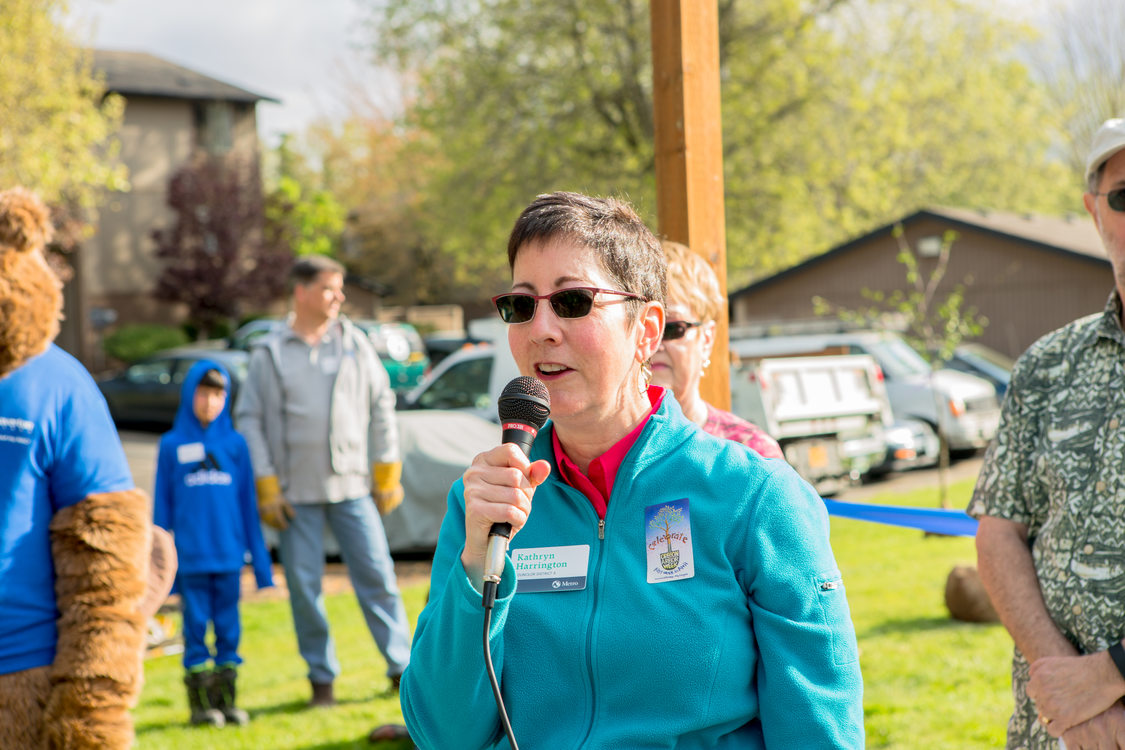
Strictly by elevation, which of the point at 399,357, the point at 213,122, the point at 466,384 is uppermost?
the point at 213,122

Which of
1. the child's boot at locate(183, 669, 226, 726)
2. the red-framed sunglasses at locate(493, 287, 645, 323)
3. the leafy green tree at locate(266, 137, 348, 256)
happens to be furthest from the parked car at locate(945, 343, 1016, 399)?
the leafy green tree at locate(266, 137, 348, 256)

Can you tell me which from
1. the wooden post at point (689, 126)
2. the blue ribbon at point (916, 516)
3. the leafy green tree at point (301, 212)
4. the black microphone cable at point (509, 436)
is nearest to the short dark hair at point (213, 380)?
the wooden post at point (689, 126)

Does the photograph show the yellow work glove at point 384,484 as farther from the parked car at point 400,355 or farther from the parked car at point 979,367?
the parked car at point 400,355

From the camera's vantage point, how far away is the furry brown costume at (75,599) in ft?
9.56

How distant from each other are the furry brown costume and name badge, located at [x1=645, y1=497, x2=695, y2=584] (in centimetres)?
177

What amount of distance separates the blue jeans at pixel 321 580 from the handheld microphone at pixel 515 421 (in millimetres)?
4602

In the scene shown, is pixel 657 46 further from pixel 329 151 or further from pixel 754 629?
pixel 329 151

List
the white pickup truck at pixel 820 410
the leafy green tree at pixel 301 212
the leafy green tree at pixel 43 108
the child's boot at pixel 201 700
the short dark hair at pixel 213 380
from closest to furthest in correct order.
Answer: the child's boot at pixel 201 700, the short dark hair at pixel 213 380, the white pickup truck at pixel 820 410, the leafy green tree at pixel 43 108, the leafy green tree at pixel 301 212

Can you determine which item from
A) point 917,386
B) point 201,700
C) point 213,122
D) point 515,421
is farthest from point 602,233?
point 213,122

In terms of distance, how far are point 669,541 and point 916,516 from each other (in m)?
2.52

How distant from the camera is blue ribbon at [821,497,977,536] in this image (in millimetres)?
3984

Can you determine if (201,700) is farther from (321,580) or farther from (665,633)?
(665,633)

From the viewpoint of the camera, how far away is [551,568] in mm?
2006

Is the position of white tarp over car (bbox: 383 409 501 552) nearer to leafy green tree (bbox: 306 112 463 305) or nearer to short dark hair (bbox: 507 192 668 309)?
short dark hair (bbox: 507 192 668 309)
